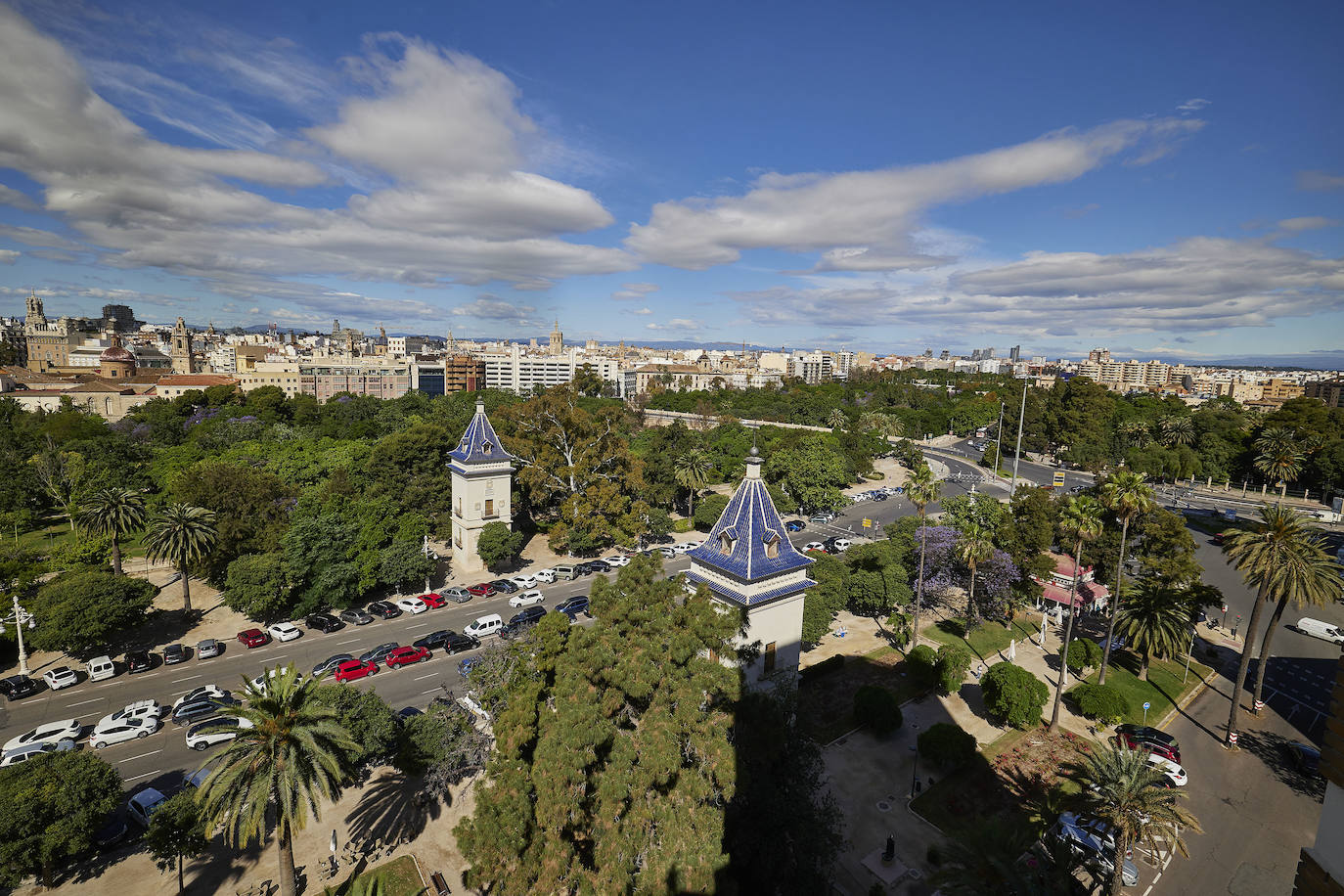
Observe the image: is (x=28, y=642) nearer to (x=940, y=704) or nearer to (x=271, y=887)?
(x=271, y=887)

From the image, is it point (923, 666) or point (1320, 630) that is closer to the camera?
point (923, 666)

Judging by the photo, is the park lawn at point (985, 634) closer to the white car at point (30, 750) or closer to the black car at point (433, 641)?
the black car at point (433, 641)

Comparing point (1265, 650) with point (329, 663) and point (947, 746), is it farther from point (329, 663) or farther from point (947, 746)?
point (329, 663)

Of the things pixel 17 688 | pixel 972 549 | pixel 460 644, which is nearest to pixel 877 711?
pixel 972 549

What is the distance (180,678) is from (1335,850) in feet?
138

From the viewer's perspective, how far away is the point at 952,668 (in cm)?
3098

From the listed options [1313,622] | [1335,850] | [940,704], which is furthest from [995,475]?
[1335,850]

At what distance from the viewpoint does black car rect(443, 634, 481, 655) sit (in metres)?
35.1

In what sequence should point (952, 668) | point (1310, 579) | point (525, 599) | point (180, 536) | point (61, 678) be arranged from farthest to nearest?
point (525, 599), point (180, 536), point (952, 668), point (61, 678), point (1310, 579)

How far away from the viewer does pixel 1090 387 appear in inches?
3541

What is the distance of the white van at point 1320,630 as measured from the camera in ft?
129

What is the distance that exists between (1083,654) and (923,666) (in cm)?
901

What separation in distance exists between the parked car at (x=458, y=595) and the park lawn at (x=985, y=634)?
30089 mm

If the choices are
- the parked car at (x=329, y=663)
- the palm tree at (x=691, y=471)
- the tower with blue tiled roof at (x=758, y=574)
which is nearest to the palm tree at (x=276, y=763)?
the tower with blue tiled roof at (x=758, y=574)
